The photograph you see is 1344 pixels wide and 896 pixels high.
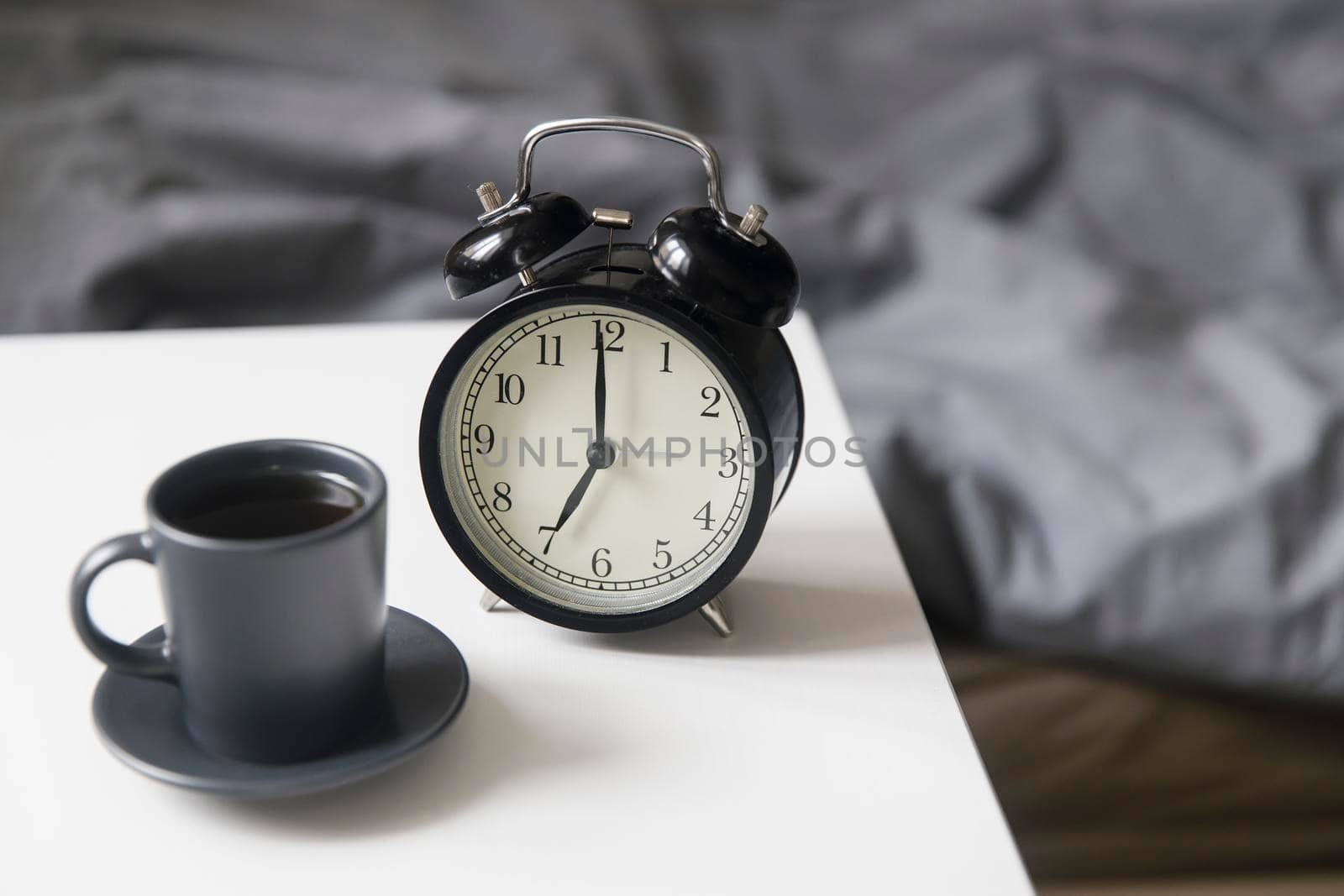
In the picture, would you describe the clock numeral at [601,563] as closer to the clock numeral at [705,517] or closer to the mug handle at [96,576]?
the clock numeral at [705,517]

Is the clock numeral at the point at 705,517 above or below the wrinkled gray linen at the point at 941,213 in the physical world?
below

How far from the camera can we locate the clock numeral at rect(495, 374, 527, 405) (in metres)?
0.63

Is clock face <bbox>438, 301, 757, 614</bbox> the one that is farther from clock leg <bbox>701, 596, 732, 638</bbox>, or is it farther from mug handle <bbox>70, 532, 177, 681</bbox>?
mug handle <bbox>70, 532, 177, 681</bbox>

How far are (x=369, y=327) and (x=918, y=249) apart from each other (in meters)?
0.58

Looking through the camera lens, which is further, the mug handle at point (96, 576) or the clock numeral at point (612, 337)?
the clock numeral at point (612, 337)

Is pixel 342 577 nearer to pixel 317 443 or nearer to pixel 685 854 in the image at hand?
pixel 317 443

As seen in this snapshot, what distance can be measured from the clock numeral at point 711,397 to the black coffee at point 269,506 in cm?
17

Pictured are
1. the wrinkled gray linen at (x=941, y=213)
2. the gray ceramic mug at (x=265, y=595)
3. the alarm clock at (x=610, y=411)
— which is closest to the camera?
the gray ceramic mug at (x=265, y=595)

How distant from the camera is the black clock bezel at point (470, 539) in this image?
0.60m

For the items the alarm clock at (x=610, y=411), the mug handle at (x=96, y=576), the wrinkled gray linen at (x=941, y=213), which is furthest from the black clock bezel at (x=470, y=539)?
the wrinkled gray linen at (x=941, y=213)

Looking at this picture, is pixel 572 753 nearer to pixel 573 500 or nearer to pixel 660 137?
pixel 573 500

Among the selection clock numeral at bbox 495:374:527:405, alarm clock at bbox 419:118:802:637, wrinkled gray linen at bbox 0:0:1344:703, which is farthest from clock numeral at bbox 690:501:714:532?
wrinkled gray linen at bbox 0:0:1344:703

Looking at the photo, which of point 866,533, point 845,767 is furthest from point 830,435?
point 845,767

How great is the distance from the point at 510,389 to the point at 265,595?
177mm
